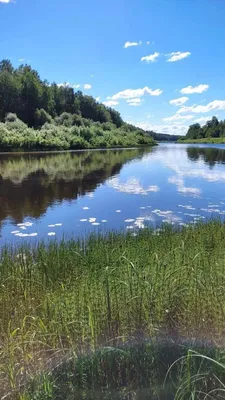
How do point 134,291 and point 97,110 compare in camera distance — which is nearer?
point 134,291

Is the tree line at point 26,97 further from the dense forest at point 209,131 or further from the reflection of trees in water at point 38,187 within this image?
the dense forest at point 209,131

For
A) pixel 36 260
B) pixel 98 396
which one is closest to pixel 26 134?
pixel 36 260

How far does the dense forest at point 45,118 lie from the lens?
190 ft

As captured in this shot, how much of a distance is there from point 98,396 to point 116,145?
86.1 m

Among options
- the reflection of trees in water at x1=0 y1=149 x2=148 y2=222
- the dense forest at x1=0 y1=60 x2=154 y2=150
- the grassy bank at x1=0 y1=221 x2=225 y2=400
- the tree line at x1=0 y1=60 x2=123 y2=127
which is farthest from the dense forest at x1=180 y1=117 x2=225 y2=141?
the grassy bank at x1=0 y1=221 x2=225 y2=400

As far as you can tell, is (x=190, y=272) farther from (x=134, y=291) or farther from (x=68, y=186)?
(x=68, y=186)

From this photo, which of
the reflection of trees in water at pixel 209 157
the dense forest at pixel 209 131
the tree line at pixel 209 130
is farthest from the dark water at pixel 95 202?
the tree line at pixel 209 130

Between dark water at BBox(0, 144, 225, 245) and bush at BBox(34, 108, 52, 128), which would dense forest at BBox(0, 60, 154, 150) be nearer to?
bush at BBox(34, 108, 52, 128)

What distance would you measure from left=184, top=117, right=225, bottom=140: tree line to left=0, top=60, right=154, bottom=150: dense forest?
4598 cm

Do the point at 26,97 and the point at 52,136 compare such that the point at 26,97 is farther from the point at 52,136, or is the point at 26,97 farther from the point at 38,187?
the point at 38,187

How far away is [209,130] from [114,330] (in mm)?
164794

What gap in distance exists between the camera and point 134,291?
4449 millimetres

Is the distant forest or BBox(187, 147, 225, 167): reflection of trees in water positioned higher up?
the distant forest

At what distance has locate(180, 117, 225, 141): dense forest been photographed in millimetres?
150000
